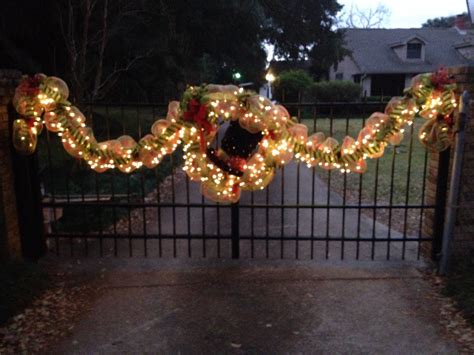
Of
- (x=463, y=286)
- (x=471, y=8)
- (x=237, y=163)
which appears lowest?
(x=463, y=286)

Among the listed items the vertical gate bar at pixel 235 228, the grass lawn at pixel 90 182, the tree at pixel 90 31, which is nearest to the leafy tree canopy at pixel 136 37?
the tree at pixel 90 31

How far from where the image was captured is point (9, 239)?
5.07 m

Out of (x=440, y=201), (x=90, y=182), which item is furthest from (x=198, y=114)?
(x=90, y=182)

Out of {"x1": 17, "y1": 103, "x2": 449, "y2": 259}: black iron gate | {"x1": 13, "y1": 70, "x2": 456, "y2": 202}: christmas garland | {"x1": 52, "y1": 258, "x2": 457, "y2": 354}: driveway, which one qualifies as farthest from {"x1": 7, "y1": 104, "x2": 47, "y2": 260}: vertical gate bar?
{"x1": 52, "y1": 258, "x2": 457, "y2": 354}: driveway

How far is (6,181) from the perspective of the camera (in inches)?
198

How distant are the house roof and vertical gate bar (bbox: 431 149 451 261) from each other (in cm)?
3280

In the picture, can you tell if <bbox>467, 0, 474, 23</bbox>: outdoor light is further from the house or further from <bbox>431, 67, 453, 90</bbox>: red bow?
the house

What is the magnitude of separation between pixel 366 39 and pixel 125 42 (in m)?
32.1

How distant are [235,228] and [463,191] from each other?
251cm

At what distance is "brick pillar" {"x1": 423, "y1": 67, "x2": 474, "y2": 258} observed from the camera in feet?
15.9

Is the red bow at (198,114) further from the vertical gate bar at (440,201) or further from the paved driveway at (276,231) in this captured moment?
the vertical gate bar at (440,201)

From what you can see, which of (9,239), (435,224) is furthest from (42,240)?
(435,224)

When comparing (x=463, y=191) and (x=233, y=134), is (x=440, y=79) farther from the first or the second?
(x=233, y=134)

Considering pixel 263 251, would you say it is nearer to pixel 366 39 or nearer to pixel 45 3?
pixel 45 3
